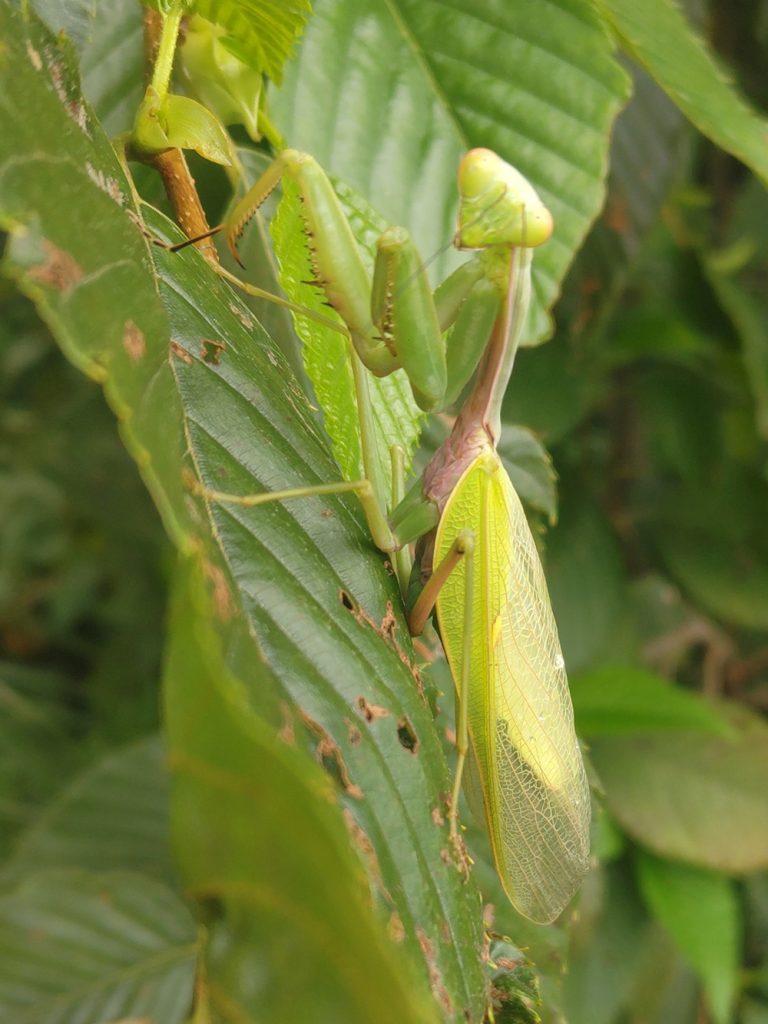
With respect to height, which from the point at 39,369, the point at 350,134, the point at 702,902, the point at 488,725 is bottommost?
the point at 702,902

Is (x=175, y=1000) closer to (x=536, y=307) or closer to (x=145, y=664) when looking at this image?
(x=536, y=307)

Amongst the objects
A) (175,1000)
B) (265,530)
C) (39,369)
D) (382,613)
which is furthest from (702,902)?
(39,369)

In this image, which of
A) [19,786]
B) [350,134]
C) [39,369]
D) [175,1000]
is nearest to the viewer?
[350,134]

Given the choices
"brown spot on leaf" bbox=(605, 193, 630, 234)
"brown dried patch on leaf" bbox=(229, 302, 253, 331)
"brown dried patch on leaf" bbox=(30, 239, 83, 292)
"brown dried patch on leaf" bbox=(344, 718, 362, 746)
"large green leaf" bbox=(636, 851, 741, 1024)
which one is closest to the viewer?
"brown dried patch on leaf" bbox=(30, 239, 83, 292)

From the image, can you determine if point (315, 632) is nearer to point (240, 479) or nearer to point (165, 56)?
point (240, 479)

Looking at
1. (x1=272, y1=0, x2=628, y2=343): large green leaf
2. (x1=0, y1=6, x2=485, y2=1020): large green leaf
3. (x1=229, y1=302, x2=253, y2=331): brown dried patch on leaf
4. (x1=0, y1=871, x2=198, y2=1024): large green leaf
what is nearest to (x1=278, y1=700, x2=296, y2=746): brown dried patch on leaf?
(x1=0, y1=6, x2=485, y2=1020): large green leaf

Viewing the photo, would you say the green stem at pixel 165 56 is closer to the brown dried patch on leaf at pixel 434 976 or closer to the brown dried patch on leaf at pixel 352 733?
the brown dried patch on leaf at pixel 352 733

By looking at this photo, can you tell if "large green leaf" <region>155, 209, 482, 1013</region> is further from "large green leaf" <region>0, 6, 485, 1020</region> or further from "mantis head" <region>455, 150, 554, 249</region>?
"mantis head" <region>455, 150, 554, 249</region>
